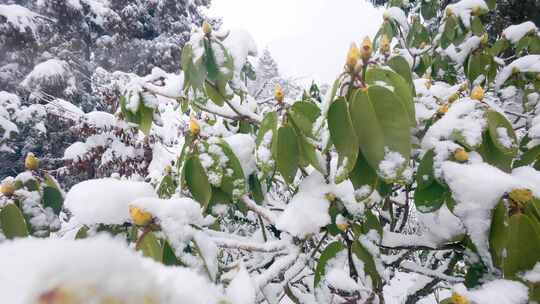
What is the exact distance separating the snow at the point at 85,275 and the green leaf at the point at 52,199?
0.99 meters

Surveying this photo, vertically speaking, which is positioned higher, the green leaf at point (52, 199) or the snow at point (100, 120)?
A: the green leaf at point (52, 199)

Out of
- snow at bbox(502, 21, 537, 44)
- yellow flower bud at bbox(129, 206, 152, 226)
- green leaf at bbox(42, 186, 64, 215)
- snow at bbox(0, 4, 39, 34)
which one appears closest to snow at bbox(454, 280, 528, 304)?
yellow flower bud at bbox(129, 206, 152, 226)

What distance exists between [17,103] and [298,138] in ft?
25.5

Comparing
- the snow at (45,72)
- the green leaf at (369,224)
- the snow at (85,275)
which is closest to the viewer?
the snow at (85,275)

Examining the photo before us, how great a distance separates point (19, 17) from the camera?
6.88m

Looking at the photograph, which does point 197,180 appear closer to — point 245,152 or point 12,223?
point 245,152

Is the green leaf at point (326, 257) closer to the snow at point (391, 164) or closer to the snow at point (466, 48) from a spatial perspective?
the snow at point (391, 164)

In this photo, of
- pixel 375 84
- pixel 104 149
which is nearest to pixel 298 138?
pixel 375 84

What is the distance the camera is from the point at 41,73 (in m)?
7.09

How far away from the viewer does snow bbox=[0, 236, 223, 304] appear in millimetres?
194

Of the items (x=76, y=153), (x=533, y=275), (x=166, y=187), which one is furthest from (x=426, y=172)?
(x=76, y=153)

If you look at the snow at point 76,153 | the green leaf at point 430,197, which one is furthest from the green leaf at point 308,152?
the snow at point 76,153

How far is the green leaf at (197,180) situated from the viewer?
0.91 metres

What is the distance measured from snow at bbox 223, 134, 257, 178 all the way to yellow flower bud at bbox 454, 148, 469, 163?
60cm
